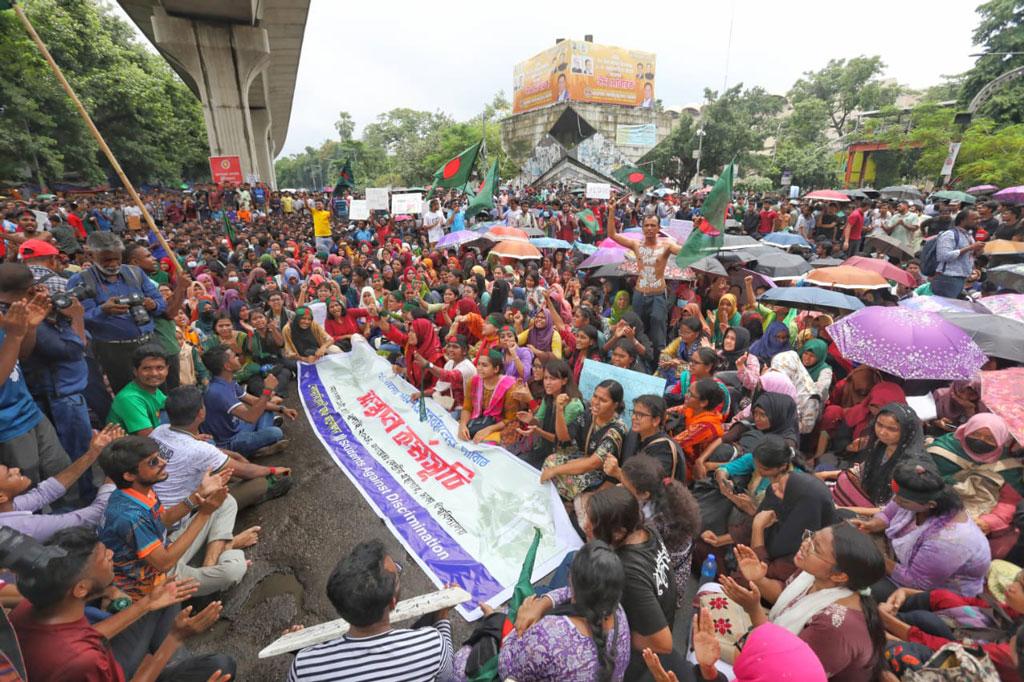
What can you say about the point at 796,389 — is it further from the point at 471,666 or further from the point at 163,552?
the point at 163,552

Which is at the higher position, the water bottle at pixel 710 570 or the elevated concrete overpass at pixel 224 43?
the elevated concrete overpass at pixel 224 43

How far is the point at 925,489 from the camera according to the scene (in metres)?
2.54

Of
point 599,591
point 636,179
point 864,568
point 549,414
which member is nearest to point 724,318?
point 549,414

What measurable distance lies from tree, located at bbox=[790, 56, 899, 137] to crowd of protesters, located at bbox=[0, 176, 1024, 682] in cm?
5872

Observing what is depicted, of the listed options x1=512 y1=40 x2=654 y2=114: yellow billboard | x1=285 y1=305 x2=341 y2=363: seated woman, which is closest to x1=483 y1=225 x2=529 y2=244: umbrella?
x1=285 y1=305 x2=341 y2=363: seated woman

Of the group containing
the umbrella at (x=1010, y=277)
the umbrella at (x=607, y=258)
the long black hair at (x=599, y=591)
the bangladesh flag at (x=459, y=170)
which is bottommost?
the long black hair at (x=599, y=591)

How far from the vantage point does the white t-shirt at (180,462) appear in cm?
318

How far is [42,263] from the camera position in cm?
459

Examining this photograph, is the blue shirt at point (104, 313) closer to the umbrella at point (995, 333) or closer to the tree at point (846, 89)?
the umbrella at point (995, 333)

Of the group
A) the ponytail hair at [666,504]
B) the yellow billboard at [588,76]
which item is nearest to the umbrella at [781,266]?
the ponytail hair at [666,504]

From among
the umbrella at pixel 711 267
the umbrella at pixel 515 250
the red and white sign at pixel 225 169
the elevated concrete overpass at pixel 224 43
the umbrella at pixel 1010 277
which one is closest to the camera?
the umbrella at pixel 1010 277

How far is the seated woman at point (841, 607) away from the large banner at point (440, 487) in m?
1.77

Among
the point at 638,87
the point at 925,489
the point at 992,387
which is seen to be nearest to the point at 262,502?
the point at 925,489

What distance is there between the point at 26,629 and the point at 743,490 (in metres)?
4.03
